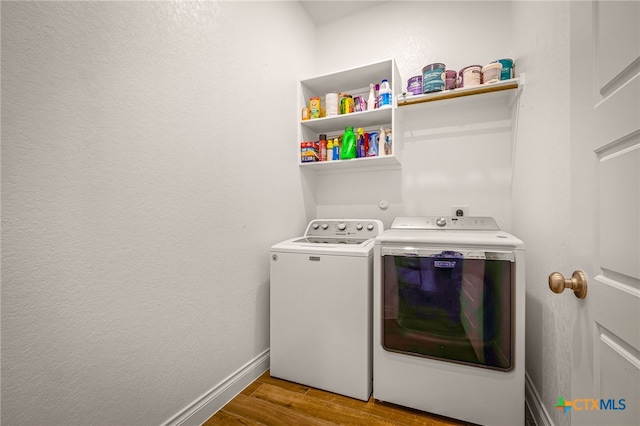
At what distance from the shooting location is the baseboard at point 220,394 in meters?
1.23

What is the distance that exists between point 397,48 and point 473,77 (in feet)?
2.36

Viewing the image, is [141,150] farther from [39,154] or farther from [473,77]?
[473,77]

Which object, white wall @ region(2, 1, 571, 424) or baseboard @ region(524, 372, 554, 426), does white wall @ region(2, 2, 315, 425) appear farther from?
baseboard @ region(524, 372, 554, 426)

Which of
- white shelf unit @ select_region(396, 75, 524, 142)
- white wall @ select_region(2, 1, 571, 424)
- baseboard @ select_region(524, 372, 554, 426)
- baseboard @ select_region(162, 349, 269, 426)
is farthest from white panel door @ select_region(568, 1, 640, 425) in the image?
baseboard @ select_region(162, 349, 269, 426)

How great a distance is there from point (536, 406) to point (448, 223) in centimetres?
101

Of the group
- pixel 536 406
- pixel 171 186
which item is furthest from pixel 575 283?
pixel 171 186

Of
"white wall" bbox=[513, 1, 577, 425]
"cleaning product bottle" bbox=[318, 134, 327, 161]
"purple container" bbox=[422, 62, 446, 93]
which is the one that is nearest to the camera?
"white wall" bbox=[513, 1, 577, 425]

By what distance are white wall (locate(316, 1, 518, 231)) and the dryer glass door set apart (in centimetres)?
81

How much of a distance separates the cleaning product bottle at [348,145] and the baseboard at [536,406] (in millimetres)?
1741

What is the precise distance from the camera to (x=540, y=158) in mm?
1293

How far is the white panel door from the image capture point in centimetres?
52

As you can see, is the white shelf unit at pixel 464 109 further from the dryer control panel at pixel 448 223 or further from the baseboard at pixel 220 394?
the baseboard at pixel 220 394

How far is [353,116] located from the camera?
2018 mm

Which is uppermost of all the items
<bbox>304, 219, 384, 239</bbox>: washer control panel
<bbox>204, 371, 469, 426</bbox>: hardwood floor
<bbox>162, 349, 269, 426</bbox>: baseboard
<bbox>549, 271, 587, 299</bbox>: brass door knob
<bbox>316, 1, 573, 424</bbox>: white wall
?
<bbox>316, 1, 573, 424</bbox>: white wall
